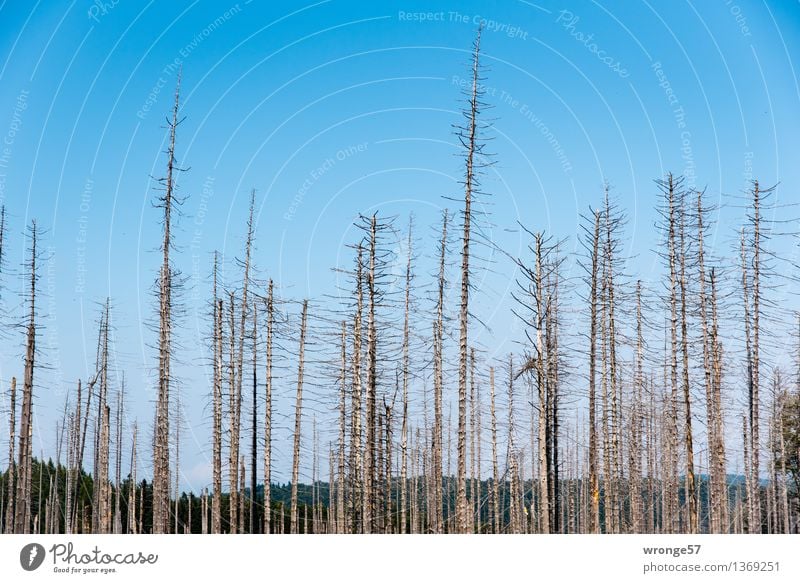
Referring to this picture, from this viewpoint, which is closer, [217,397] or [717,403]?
[717,403]

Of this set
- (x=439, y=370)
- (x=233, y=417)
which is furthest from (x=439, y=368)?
(x=233, y=417)

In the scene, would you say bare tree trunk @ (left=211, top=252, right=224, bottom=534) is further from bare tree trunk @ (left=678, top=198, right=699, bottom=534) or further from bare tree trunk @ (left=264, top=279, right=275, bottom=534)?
bare tree trunk @ (left=678, top=198, right=699, bottom=534)

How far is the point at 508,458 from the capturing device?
49.4 meters

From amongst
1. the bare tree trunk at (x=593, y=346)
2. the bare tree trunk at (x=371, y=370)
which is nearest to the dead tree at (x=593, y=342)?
the bare tree trunk at (x=593, y=346)

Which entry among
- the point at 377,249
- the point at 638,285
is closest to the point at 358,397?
the point at 377,249

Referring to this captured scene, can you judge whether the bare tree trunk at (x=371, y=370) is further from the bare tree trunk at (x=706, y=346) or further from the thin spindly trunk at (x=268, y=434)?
the bare tree trunk at (x=706, y=346)

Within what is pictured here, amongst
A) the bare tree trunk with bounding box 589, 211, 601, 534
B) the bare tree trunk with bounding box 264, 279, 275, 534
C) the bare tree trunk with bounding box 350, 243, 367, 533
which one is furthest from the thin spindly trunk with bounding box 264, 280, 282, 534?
the bare tree trunk with bounding box 589, 211, 601, 534

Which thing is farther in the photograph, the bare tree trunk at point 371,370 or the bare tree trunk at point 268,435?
the bare tree trunk at point 268,435

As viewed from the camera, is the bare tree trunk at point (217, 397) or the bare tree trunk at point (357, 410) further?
the bare tree trunk at point (217, 397)

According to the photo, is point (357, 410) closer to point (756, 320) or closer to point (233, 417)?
point (233, 417)

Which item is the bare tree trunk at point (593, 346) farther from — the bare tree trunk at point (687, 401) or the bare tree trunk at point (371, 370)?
the bare tree trunk at point (371, 370)

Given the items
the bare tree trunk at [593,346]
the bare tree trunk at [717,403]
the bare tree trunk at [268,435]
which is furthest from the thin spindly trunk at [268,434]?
the bare tree trunk at [717,403]

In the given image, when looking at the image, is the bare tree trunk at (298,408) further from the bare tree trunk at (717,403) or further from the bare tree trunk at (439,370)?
the bare tree trunk at (717,403)

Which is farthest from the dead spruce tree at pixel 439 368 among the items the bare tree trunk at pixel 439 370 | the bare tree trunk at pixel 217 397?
the bare tree trunk at pixel 217 397
